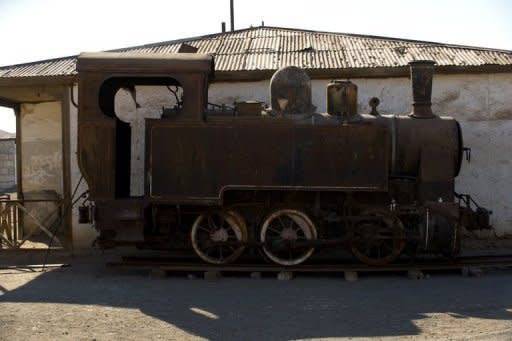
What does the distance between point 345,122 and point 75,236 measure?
530 centimetres

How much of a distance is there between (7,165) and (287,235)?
2090cm

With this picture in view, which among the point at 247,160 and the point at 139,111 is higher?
the point at 139,111

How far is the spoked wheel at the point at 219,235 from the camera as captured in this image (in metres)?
7.78

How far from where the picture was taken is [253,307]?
6.03m

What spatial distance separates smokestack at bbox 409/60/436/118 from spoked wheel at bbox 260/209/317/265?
226cm

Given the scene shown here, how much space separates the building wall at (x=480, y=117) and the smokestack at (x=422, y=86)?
172 centimetres

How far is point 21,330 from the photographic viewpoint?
5.35 metres

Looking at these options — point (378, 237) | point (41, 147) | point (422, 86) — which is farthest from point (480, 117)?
point (41, 147)

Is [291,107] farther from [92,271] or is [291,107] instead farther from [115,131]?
[92,271]

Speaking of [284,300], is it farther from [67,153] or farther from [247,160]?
[67,153]

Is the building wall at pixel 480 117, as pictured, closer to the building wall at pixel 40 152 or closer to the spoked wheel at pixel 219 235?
the spoked wheel at pixel 219 235

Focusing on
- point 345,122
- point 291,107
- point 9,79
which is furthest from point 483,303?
point 9,79

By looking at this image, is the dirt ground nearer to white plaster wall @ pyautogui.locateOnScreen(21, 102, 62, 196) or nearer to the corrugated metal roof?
the corrugated metal roof

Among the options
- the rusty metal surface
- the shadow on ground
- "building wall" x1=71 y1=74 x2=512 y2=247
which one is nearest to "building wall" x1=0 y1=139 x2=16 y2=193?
"building wall" x1=71 y1=74 x2=512 y2=247
